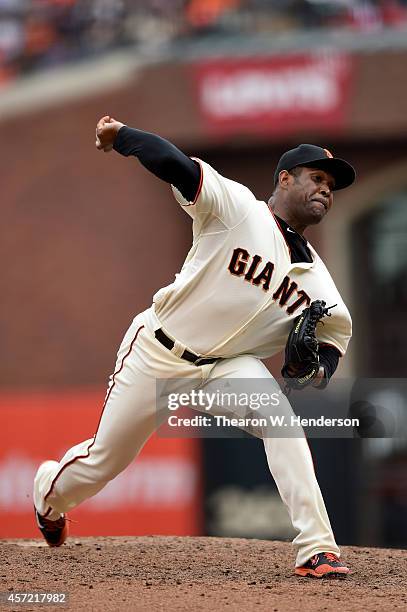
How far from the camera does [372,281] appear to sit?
13.7 metres

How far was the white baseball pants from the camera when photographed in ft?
17.0

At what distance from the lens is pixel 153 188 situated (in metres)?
13.3

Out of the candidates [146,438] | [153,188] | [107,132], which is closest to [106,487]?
[153,188]

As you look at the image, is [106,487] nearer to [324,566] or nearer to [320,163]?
[324,566]

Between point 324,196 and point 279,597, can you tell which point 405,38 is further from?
point 279,597

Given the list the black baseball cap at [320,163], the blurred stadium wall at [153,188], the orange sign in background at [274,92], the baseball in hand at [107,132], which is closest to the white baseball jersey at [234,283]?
the black baseball cap at [320,163]

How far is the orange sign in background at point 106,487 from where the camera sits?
10.4m

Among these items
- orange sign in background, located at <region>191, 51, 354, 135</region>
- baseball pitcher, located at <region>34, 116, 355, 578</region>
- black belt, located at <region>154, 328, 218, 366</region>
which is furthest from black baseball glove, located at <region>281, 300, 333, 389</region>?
orange sign in background, located at <region>191, 51, 354, 135</region>

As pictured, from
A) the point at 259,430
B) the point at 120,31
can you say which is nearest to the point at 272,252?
the point at 259,430

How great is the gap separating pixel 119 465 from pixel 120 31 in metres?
8.53

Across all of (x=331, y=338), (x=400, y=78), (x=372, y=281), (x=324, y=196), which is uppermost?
(x=400, y=78)

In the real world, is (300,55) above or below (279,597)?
above

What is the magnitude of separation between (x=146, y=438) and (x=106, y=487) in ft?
17.2

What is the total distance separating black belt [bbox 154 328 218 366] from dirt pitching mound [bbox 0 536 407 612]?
3.11 feet
